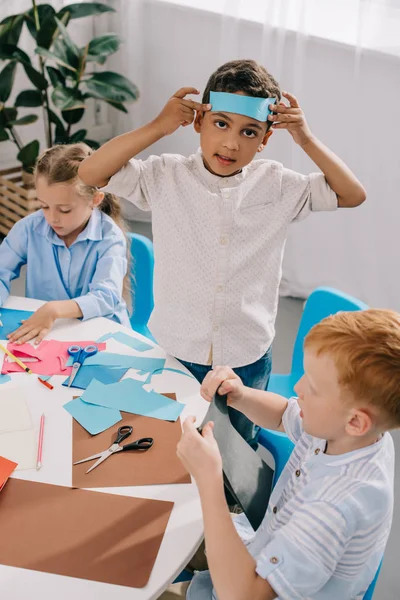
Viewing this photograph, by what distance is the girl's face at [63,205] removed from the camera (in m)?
1.84

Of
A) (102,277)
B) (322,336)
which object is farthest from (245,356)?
(322,336)

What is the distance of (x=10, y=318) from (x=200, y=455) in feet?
2.80

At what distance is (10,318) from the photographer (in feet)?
5.63

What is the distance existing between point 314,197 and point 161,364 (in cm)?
54

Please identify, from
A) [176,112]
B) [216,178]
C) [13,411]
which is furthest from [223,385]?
[176,112]

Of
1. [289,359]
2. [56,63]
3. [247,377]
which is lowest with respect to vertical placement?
[289,359]

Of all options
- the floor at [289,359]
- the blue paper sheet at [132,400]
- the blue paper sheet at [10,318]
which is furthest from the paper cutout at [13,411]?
the floor at [289,359]

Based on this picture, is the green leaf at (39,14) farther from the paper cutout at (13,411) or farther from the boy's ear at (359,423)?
the boy's ear at (359,423)

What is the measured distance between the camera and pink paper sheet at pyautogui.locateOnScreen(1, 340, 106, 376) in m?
1.52

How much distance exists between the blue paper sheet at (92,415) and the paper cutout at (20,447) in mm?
97

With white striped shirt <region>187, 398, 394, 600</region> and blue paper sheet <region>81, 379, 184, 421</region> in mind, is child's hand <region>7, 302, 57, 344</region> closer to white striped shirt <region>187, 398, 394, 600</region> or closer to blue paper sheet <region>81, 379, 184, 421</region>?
blue paper sheet <region>81, 379, 184, 421</region>

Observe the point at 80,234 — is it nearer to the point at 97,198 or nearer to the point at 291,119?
the point at 97,198

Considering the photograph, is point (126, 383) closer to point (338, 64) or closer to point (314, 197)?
point (314, 197)

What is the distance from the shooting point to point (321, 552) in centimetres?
97
